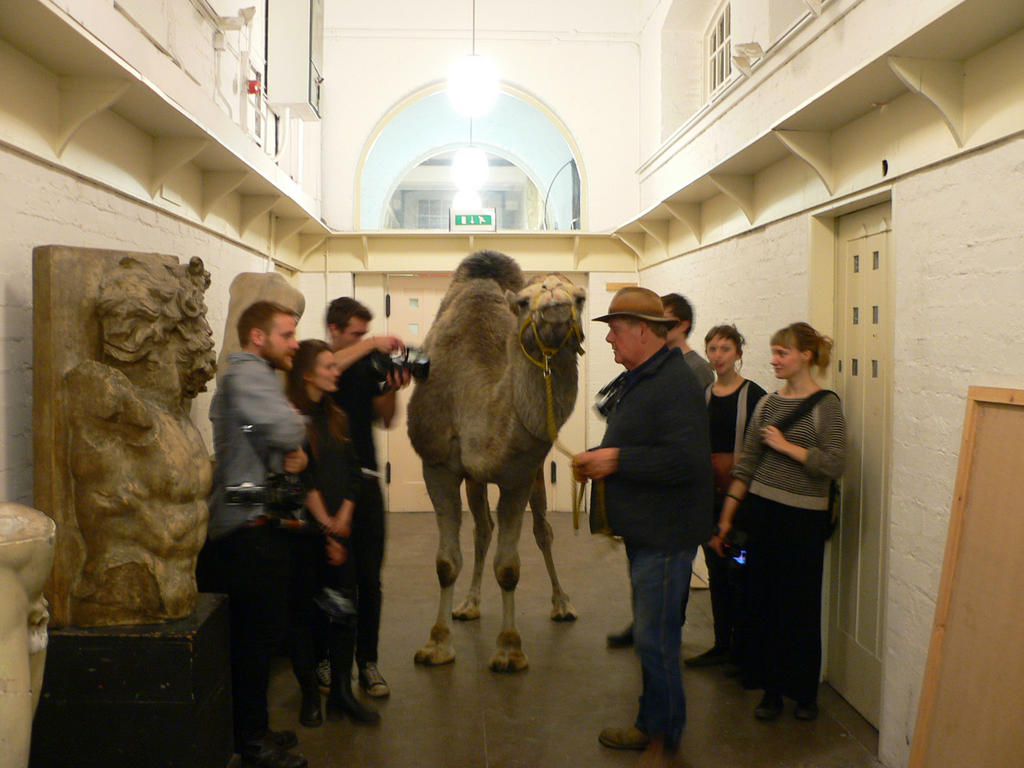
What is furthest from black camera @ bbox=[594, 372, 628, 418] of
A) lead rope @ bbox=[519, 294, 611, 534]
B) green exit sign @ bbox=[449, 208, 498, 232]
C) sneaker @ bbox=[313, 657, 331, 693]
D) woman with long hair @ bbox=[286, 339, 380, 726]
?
green exit sign @ bbox=[449, 208, 498, 232]

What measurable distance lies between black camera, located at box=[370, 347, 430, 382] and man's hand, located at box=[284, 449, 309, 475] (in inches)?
25.6

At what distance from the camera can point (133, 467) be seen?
103 inches

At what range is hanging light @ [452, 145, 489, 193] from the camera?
414 inches

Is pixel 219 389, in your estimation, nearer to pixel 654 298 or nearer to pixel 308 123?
pixel 654 298

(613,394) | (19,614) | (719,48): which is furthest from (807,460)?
(719,48)

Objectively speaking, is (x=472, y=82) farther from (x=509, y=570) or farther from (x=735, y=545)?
(x=735, y=545)

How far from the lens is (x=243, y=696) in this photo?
9.75 feet

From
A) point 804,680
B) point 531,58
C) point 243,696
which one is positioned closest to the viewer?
point 243,696

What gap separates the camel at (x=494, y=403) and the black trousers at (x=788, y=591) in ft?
3.23

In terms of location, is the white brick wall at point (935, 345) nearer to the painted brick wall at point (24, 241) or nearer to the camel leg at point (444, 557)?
the camel leg at point (444, 557)

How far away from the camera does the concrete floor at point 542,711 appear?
319 centimetres

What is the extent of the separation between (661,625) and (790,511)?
0.87 m

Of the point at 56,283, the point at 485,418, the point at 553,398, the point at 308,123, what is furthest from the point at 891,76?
the point at 308,123

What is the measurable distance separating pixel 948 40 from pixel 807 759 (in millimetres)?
2572
